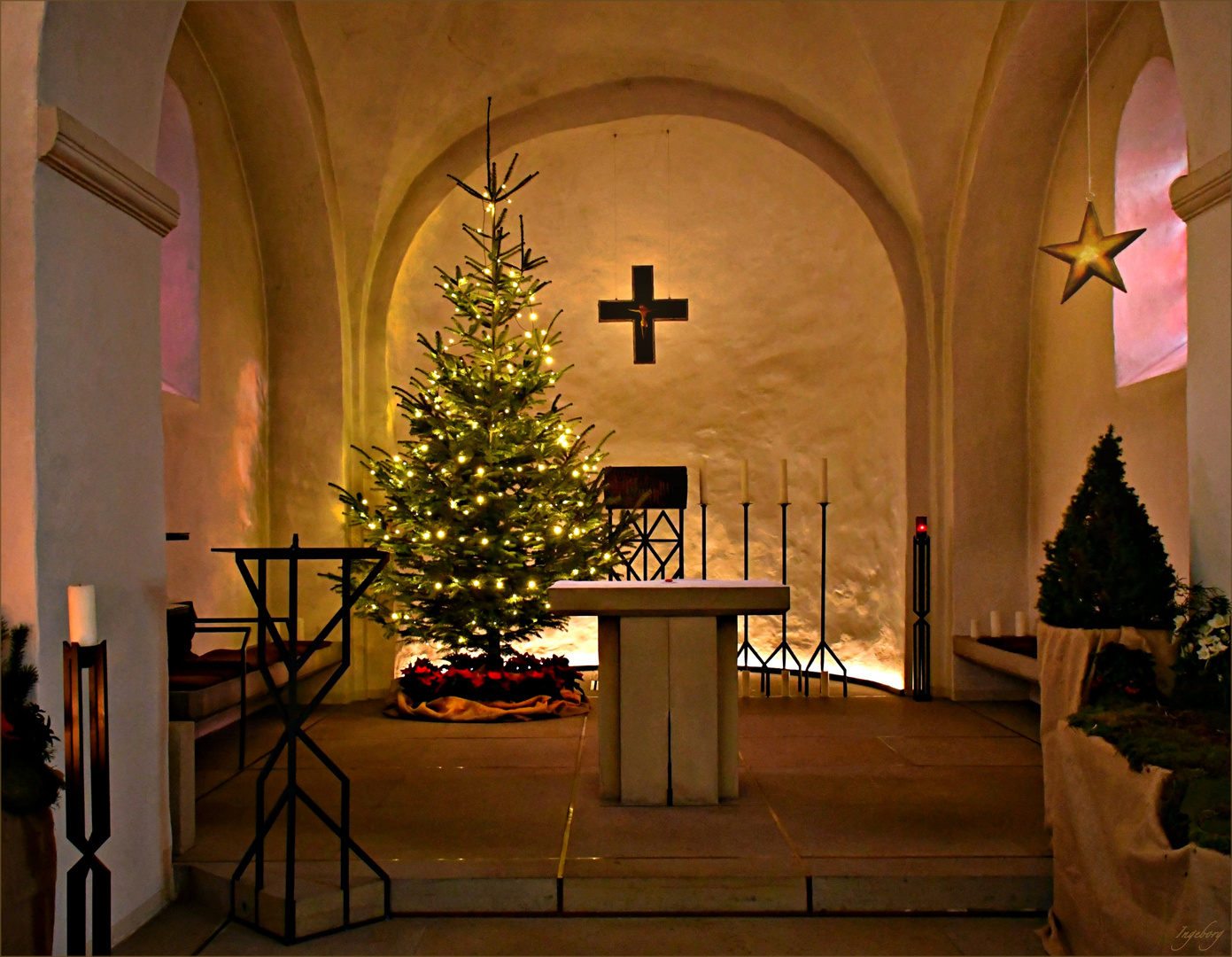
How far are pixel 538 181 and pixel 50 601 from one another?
7.10m

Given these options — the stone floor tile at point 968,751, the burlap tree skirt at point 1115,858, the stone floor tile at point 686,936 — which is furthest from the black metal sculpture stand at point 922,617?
the stone floor tile at point 686,936

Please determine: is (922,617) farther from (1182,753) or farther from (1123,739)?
(1182,753)

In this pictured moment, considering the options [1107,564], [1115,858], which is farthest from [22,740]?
[1107,564]

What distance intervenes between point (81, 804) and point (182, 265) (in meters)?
4.77

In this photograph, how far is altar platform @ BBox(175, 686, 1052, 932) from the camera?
3.93 m

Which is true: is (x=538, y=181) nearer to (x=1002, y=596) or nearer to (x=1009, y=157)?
(x=1009, y=157)

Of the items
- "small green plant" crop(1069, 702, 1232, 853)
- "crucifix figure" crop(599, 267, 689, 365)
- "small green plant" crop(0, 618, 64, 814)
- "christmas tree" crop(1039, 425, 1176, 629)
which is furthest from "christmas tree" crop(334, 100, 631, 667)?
"small green plant" crop(1069, 702, 1232, 853)

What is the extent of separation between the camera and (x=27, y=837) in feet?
9.29

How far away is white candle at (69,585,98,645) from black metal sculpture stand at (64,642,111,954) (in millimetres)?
28

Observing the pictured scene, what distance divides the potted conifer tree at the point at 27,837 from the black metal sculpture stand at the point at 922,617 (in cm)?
656

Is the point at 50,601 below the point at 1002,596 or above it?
above

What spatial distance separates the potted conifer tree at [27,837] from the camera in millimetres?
2793

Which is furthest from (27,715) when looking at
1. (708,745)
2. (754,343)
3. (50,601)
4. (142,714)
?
(754,343)

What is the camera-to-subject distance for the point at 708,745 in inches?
192
